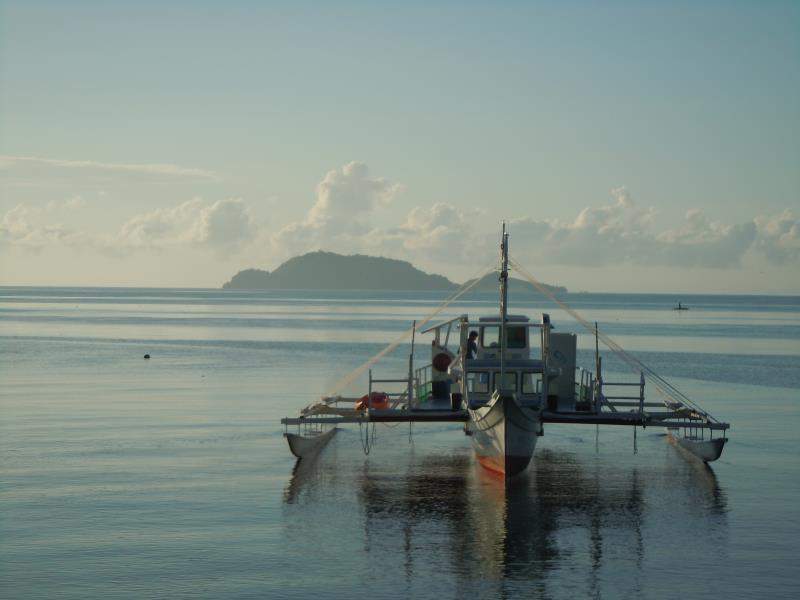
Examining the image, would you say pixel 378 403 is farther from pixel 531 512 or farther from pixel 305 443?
pixel 531 512

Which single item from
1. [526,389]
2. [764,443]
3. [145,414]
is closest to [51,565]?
[526,389]

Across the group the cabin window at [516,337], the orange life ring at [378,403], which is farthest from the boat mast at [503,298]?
the orange life ring at [378,403]

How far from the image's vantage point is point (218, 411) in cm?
5978

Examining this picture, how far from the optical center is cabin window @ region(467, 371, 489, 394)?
4547 cm

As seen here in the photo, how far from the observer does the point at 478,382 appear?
4562cm

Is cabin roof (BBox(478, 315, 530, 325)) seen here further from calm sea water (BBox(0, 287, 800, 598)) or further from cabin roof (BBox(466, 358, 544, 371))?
calm sea water (BBox(0, 287, 800, 598))

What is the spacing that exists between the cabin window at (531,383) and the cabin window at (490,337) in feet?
8.95

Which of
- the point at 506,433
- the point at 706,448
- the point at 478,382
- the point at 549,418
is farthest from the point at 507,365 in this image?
the point at 706,448

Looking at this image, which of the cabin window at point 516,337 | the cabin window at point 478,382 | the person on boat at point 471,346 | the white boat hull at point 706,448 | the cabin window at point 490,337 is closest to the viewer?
the white boat hull at point 706,448

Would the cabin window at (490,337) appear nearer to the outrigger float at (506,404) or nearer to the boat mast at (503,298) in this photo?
the outrigger float at (506,404)

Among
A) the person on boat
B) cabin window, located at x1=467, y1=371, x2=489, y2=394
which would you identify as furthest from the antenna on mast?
the person on boat

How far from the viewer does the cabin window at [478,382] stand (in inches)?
1790

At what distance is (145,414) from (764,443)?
32.4 meters

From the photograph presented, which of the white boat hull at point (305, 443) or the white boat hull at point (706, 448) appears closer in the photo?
the white boat hull at point (706, 448)
